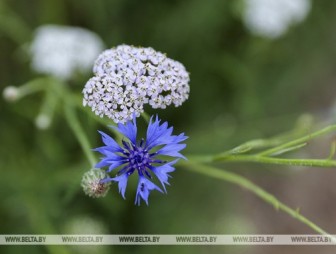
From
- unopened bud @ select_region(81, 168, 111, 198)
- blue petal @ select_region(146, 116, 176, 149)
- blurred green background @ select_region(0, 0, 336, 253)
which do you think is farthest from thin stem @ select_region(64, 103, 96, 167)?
blurred green background @ select_region(0, 0, 336, 253)

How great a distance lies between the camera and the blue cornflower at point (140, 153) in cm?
235

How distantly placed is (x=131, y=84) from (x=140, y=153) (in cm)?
33

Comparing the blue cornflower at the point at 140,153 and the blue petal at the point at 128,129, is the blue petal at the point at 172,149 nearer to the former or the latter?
the blue cornflower at the point at 140,153

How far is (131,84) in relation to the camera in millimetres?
2473

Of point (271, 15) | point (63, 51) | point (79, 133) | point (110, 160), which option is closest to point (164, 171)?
point (110, 160)

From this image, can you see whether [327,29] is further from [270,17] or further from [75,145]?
[75,145]

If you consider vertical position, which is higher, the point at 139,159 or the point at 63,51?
the point at 63,51

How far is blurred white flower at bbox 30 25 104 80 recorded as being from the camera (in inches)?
180

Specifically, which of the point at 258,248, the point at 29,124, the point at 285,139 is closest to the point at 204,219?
the point at 258,248

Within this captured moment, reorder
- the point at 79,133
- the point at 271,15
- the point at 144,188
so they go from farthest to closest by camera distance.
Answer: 1. the point at 271,15
2. the point at 79,133
3. the point at 144,188

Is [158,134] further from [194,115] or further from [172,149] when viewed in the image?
[194,115]

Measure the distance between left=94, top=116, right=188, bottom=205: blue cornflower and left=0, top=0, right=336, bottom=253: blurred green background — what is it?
1.96 m

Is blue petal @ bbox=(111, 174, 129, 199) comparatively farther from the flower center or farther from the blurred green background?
the blurred green background

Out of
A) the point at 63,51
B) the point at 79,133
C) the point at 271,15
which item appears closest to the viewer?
the point at 79,133
